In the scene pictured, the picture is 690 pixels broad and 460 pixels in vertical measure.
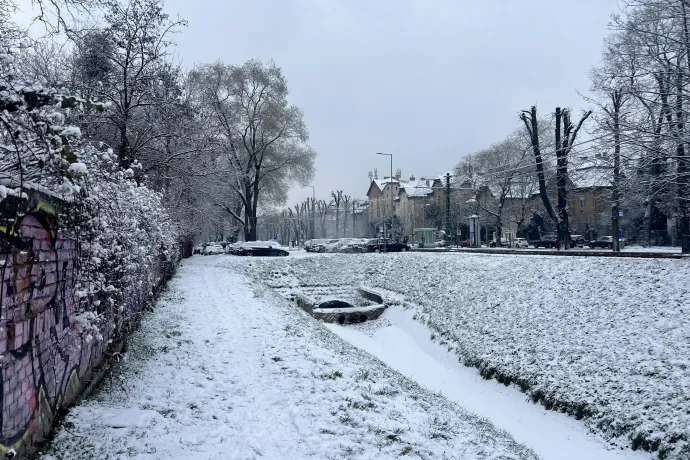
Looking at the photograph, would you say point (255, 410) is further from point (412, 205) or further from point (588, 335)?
point (412, 205)

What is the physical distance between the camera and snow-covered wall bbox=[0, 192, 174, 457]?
11.1ft

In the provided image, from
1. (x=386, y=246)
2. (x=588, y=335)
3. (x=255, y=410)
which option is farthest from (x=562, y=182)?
(x=255, y=410)

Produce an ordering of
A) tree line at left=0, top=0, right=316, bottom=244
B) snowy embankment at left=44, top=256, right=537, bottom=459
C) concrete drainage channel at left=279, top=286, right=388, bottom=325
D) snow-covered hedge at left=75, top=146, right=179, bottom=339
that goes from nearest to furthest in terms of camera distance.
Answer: snowy embankment at left=44, top=256, right=537, bottom=459 → snow-covered hedge at left=75, top=146, right=179, bottom=339 → tree line at left=0, top=0, right=316, bottom=244 → concrete drainage channel at left=279, top=286, right=388, bottom=325

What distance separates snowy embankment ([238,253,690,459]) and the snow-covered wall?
26.5 feet

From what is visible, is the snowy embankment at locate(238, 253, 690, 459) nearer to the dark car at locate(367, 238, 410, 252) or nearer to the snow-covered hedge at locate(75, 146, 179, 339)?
the snow-covered hedge at locate(75, 146, 179, 339)

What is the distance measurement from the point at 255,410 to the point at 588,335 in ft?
26.2

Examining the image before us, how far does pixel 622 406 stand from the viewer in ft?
27.5

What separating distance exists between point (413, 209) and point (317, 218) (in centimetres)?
2026

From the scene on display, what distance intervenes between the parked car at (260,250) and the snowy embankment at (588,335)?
20.0 metres

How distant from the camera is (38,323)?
161 inches

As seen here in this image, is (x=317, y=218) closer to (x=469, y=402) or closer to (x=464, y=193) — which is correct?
(x=464, y=193)

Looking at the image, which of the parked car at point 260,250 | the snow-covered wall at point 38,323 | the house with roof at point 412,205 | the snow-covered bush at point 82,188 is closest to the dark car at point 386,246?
the parked car at point 260,250

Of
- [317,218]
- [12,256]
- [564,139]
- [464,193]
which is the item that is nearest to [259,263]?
[564,139]

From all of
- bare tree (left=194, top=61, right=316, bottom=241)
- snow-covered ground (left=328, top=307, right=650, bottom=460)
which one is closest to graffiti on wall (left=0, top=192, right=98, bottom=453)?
snow-covered ground (left=328, top=307, right=650, bottom=460)
